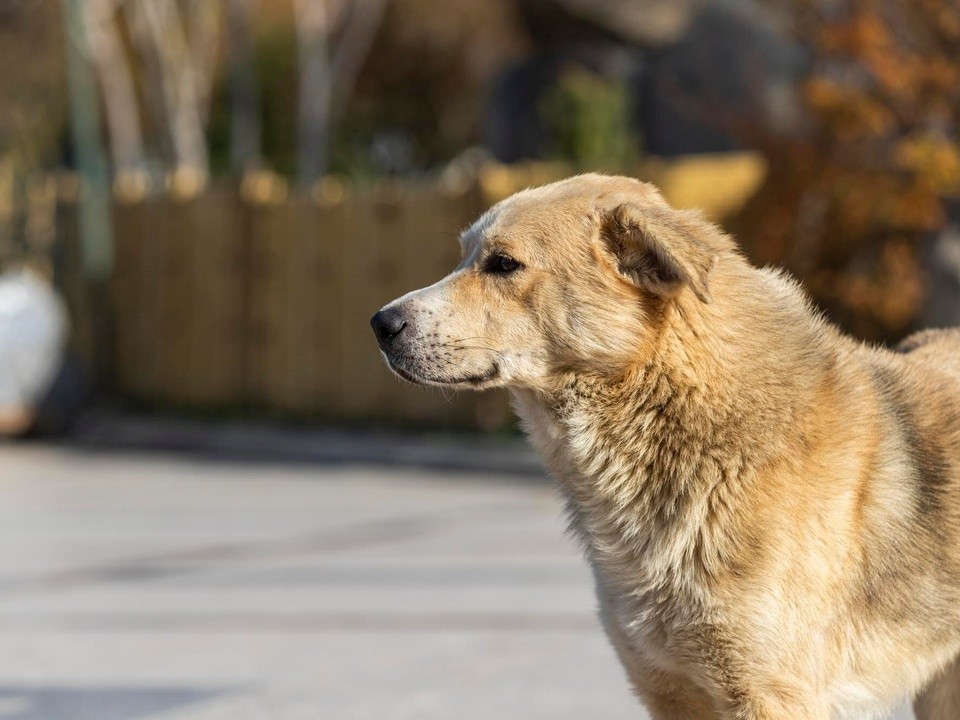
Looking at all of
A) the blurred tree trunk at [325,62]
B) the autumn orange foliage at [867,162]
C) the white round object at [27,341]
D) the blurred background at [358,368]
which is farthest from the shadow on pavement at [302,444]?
the blurred tree trunk at [325,62]

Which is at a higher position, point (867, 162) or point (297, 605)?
point (867, 162)

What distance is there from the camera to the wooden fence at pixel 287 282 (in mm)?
17484

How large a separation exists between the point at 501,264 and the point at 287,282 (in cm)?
1467

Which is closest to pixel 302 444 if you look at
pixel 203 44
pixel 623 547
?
pixel 623 547

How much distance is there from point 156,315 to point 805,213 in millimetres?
9080

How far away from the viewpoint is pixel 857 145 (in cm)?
1468

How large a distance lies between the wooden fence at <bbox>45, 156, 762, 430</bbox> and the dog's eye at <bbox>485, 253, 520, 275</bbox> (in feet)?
38.3

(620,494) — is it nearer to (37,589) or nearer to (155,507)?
(37,589)

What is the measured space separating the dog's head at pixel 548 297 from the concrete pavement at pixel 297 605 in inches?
88.9

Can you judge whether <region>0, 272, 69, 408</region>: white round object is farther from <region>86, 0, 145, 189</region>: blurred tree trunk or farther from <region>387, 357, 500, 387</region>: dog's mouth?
<region>387, 357, 500, 387</region>: dog's mouth

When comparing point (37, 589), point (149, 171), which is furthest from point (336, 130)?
point (37, 589)

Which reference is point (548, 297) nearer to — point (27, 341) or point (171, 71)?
point (27, 341)

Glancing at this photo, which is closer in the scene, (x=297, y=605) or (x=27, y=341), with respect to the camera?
(x=297, y=605)

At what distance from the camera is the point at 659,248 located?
443 cm
